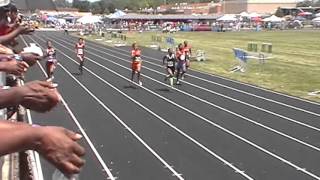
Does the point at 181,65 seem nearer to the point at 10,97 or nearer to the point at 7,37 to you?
the point at 7,37

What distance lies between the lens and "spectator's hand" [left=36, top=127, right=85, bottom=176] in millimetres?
1655

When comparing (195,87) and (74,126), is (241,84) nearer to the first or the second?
(195,87)

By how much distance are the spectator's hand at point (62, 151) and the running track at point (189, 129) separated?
7.63 meters

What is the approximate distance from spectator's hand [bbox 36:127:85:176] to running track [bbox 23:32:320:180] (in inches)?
301

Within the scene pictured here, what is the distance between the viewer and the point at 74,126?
13828 mm

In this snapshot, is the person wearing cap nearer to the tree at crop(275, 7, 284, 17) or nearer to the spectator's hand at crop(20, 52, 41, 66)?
the spectator's hand at crop(20, 52, 41, 66)

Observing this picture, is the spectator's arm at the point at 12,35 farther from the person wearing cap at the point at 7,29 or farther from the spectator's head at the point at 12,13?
the spectator's head at the point at 12,13

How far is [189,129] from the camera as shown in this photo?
13.6 m

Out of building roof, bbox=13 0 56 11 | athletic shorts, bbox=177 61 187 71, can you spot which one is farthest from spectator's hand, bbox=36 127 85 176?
athletic shorts, bbox=177 61 187 71

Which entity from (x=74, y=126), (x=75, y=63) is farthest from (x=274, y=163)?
(x=75, y=63)

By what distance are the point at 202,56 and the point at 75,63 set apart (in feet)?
25.7

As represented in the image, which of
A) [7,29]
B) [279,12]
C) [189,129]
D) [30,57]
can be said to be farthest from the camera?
[279,12]

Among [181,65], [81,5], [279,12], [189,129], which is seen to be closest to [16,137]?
[189,129]

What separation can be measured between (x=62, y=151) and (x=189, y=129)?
12.0 m
